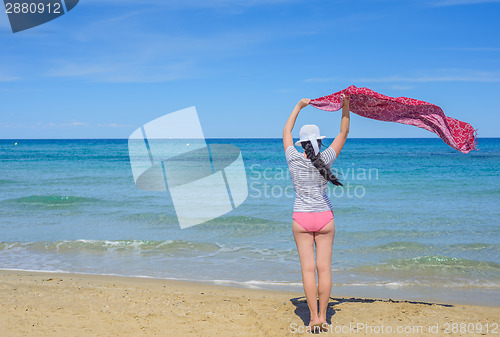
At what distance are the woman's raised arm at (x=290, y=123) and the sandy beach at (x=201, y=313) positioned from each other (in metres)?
1.81

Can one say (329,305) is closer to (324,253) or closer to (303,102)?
(324,253)

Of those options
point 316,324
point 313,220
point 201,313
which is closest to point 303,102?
point 313,220

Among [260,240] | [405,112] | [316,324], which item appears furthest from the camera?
[260,240]

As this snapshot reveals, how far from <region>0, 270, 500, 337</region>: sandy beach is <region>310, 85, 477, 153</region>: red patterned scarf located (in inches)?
72.8

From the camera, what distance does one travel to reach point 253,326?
4414 mm

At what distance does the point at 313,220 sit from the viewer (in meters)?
3.94

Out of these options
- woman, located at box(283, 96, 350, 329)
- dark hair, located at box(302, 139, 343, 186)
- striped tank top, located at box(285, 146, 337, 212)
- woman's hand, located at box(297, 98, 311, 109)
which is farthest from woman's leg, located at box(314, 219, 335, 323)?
woman's hand, located at box(297, 98, 311, 109)

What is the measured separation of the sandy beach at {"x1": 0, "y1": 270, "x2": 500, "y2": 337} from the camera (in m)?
4.25

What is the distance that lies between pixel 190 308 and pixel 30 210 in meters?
10.0

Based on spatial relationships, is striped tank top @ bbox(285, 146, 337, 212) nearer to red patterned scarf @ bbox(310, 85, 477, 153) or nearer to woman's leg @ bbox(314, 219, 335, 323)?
woman's leg @ bbox(314, 219, 335, 323)

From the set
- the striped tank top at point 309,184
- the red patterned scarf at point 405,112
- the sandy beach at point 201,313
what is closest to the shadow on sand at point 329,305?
the sandy beach at point 201,313

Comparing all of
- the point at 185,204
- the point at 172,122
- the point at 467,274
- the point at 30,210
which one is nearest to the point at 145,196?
the point at 185,204

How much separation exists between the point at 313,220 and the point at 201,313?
5.82 feet

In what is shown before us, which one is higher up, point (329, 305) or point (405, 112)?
point (405, 112)
